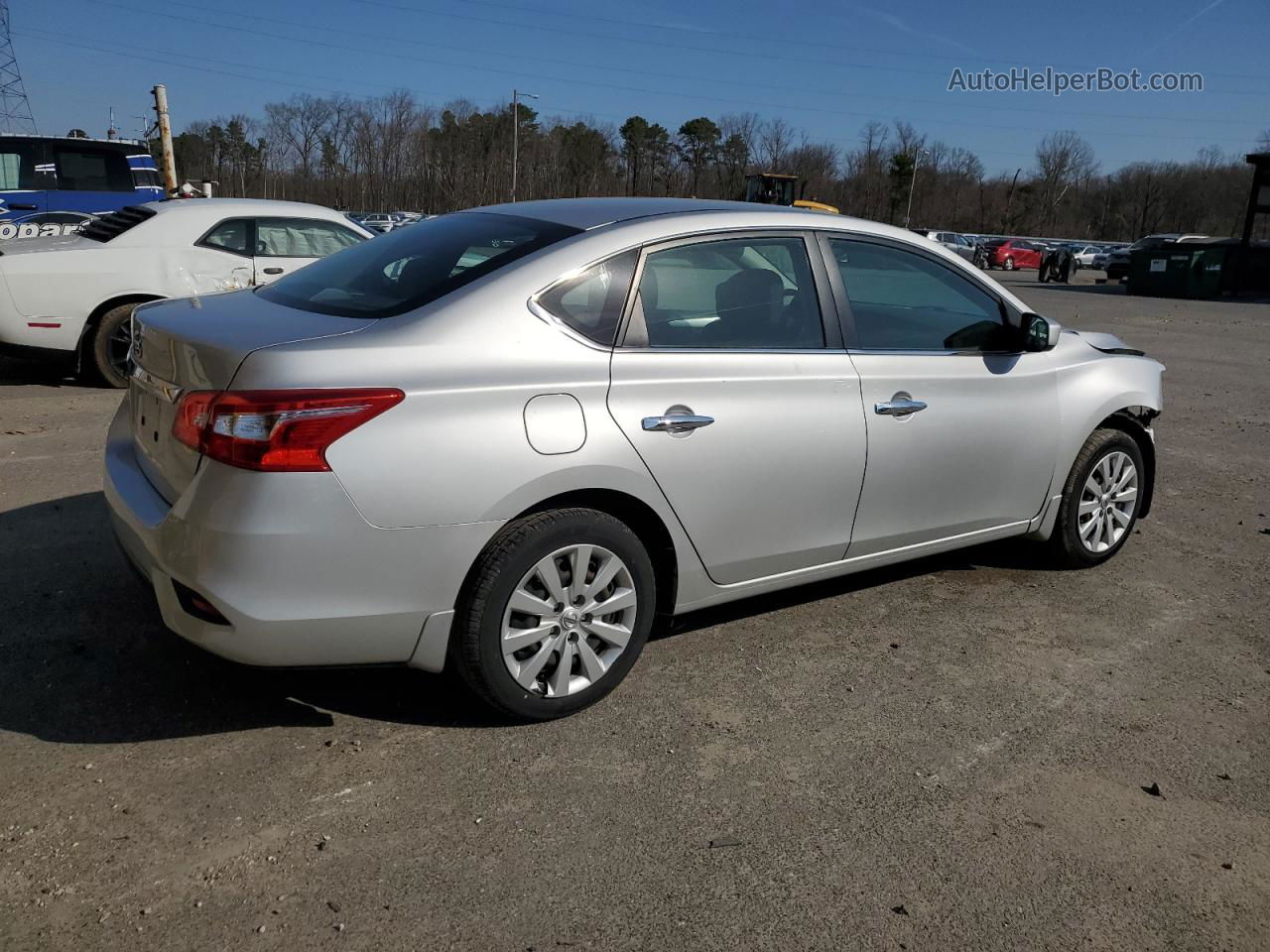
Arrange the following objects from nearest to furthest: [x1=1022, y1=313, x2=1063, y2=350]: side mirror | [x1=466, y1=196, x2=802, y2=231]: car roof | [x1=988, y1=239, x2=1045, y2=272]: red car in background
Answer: [x1=466, y1=196, x2=802, y2=231]: car roof, [x1=1022, y1=313, x2=1063, y2=350]: side mirror, [x1=988, y1=239, x2=1045, y2=272]: red car in background

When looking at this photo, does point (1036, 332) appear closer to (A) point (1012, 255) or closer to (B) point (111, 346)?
(B) point (111, 346)

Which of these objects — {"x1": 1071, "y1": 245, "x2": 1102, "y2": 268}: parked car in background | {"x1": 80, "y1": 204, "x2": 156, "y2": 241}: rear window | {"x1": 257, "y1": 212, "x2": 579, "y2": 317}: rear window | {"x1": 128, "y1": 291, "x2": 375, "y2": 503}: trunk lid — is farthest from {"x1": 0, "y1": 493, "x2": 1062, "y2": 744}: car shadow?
{"x1": 1071, "y1": 245, "x2": 1102, "y2": 268}: parked car in background

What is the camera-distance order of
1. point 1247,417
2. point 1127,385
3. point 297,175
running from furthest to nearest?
point 297,175 < point 1247,417 < point 1127,385

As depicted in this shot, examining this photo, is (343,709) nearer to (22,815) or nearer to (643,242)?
(22,815)

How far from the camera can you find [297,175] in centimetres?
8056

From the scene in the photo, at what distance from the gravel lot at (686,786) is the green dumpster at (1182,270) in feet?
100

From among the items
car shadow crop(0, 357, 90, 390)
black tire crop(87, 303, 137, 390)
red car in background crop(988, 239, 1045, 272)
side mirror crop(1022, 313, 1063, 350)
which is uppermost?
red car in background crop(988, 239, 1045, 272)

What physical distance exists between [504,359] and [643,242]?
2.45 feet

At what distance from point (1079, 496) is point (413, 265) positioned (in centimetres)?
324

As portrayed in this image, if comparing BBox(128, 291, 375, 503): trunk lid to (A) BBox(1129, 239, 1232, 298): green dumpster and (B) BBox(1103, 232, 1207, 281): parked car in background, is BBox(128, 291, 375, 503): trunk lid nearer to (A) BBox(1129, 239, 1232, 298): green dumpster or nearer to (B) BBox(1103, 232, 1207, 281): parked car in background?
(A) BBox(1129, 239, 1232, 298): green dumpster

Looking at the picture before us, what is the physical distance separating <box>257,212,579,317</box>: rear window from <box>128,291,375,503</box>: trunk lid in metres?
0.15

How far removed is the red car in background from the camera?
160ft

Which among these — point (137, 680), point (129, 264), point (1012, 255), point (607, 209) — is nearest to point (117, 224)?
point (129, 264)

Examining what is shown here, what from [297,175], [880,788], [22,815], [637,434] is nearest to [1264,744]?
[880,788]
